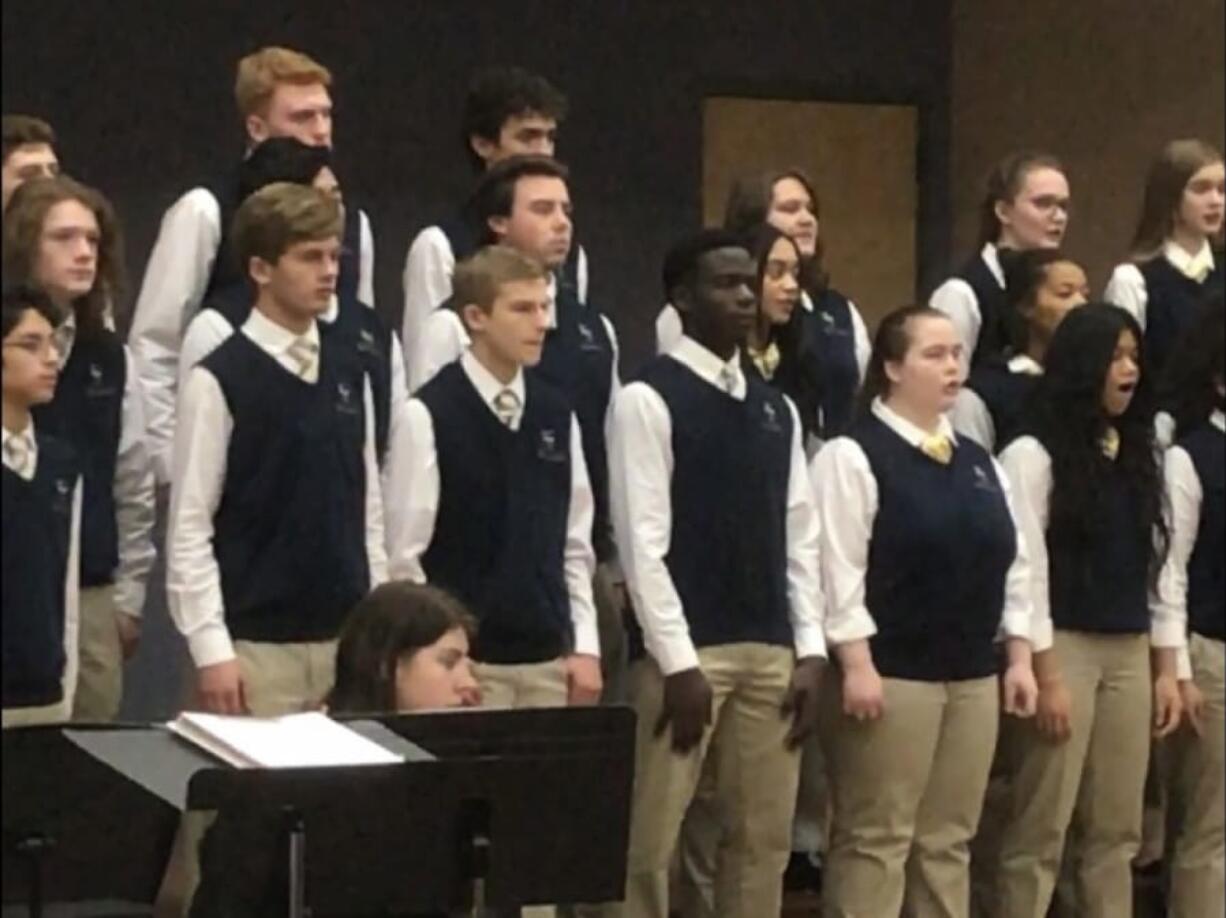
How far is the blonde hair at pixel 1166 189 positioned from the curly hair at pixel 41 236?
208 cm

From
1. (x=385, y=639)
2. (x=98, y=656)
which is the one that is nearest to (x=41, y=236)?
(x=385, y=639)

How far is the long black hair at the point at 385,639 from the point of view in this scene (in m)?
3.04

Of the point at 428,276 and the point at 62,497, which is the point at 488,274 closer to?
the point at 428,276

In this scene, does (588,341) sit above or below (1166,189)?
below

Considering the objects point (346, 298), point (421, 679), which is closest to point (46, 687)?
point (421, 679)

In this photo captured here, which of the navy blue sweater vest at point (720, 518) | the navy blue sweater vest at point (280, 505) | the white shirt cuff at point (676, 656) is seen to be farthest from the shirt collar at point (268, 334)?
the white shirt cuff at point (676, 656)

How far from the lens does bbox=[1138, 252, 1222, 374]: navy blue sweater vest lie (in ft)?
15.3

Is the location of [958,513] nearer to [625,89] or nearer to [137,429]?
[137,429]

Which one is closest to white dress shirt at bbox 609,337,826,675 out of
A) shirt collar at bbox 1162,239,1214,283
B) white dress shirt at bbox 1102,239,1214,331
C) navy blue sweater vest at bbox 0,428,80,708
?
white dress shirt at bbox 1102,239,1214,331

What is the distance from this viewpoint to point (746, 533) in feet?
12.9

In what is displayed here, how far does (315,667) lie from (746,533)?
2.49 feet

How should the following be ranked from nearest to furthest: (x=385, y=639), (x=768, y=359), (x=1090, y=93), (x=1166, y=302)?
(x=385, y=639) → (x=768, y=359) → (x=1166, y=302) → (x=1090, y=93)

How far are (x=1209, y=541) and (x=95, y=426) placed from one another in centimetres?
205

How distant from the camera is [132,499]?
3713 millimetres
